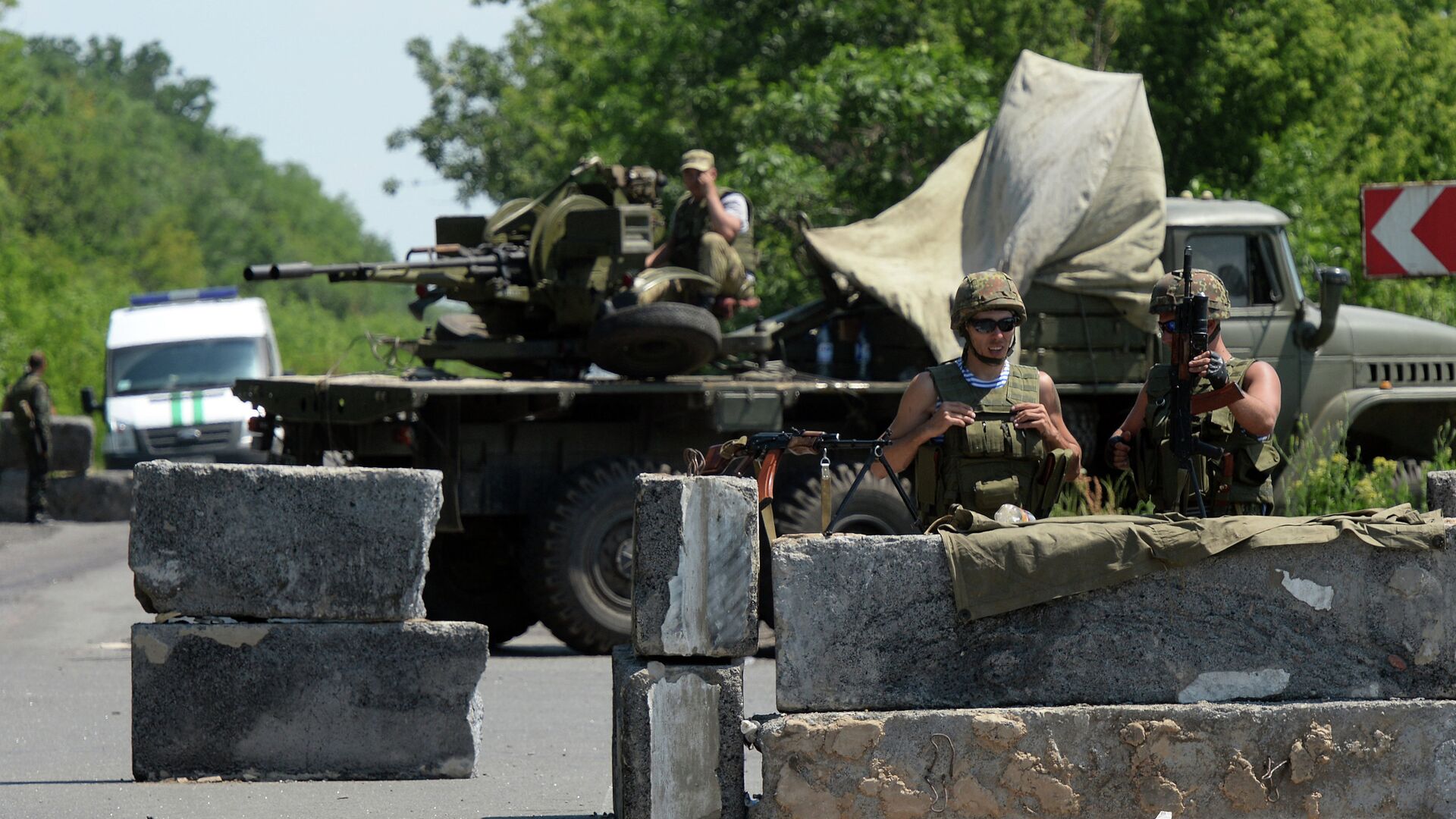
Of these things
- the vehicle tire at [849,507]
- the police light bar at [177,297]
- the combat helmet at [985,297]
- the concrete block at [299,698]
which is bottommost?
the concrete block at [299,698]

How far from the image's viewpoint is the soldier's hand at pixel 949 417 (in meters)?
5.59

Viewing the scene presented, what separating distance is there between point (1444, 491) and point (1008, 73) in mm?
16371

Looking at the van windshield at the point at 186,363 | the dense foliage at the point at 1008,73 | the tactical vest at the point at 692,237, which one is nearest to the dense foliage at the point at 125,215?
the van windshield at the point at 186,363

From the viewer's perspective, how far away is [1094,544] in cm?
469

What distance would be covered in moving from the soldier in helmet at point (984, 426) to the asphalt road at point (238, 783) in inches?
46.8

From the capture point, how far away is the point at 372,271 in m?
10.5

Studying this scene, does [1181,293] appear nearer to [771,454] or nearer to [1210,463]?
[1210,463]

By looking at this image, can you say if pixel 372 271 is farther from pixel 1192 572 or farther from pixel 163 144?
pixel 163 144

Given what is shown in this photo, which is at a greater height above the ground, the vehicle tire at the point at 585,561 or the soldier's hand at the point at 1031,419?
the soldier's hand at the point at 1031,419

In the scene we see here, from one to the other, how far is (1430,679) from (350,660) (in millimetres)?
3309

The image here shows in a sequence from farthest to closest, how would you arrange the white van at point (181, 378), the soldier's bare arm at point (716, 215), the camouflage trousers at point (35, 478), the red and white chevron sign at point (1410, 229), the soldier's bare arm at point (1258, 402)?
the white van at point (181, 378) → the camouflage trousers at point (35, 478) → the soldier's bare arm at point (716, 215) → the red and white chevron sign at point (1410, 229) → the soldier's bare arm at point (1258, 402)

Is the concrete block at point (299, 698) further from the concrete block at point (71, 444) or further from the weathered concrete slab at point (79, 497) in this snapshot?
the concrete block at point (71, 444)

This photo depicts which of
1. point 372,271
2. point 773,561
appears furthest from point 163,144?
point 773,561

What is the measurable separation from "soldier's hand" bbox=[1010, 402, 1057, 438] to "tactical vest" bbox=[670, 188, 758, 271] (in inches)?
217
